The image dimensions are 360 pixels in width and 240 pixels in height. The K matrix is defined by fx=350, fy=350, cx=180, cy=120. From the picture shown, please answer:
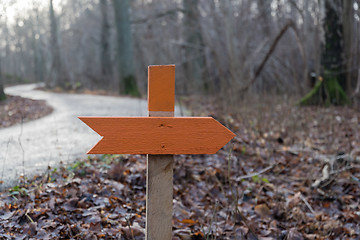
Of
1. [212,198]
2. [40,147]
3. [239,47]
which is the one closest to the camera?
[212,198]

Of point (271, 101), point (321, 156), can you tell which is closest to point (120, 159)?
point (321, 156)

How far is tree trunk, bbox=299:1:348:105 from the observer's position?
958cm

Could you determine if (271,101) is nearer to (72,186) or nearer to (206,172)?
(206,172)

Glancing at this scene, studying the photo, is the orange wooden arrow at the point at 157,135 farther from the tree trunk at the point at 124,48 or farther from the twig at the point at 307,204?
the tree trunk at the point at 124,48

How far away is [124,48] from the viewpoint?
52.5 ft

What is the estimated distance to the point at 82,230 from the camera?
2.72 m

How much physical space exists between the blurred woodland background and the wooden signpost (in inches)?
224

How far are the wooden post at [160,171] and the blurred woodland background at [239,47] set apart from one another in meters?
5.70

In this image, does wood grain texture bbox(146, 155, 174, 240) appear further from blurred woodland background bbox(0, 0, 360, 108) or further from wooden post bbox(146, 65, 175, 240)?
blurred woodland background bbox(0, 0, 360, 108)

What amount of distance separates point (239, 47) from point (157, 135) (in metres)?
12.1

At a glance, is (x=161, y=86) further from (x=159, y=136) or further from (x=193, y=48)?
(x=193, y=48)

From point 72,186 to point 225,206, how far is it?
166 centimetres

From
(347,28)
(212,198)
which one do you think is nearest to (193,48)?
(347,28)

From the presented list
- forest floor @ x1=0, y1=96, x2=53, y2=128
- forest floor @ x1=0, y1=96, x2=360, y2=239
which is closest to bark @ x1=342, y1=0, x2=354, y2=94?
forest floor @ x1=0, y1=96, x2=360, y2=239
